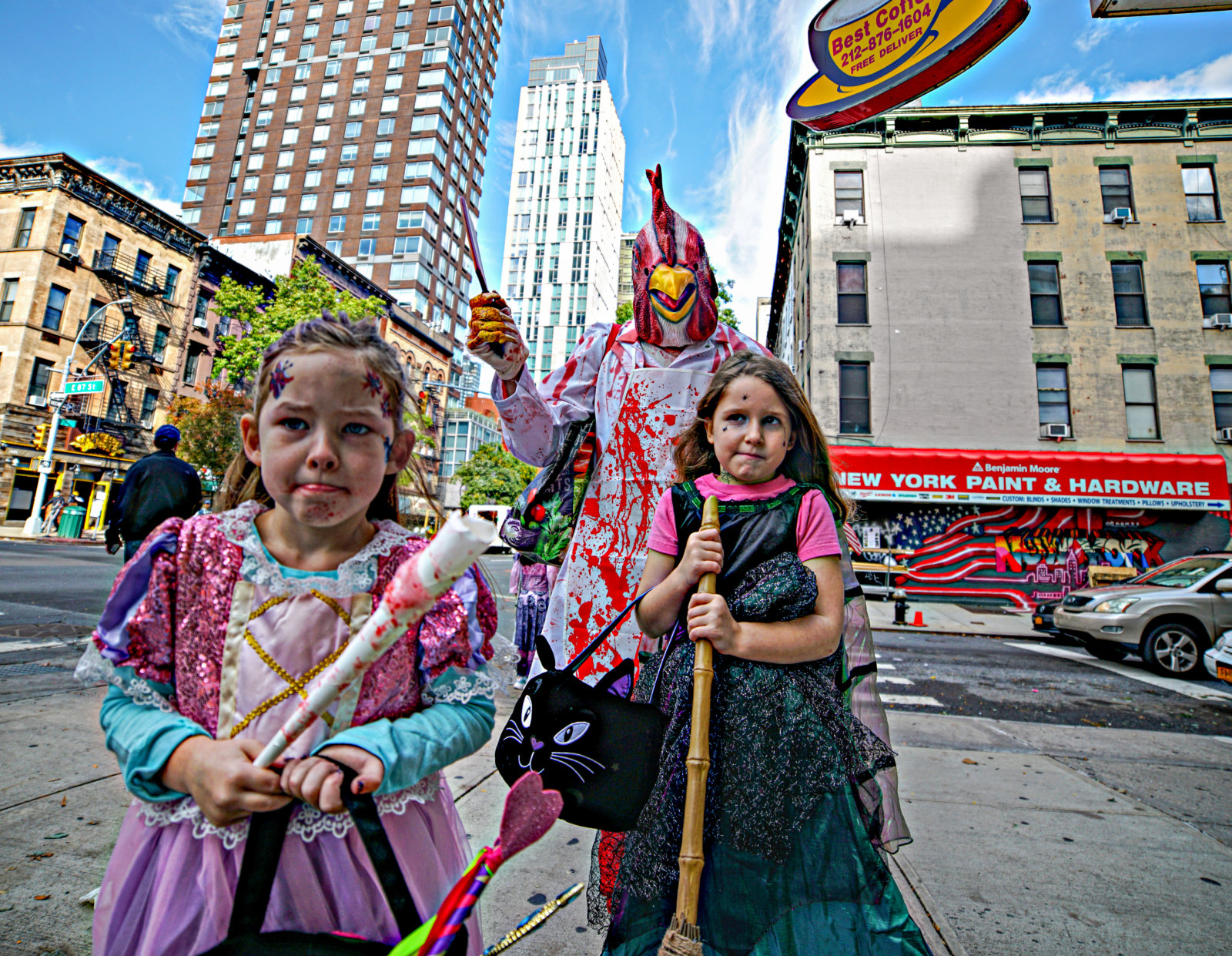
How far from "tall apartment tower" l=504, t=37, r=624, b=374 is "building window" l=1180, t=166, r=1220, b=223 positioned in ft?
189

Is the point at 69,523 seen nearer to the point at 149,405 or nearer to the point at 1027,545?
the point at 149,405

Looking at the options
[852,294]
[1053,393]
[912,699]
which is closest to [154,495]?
[912,699]

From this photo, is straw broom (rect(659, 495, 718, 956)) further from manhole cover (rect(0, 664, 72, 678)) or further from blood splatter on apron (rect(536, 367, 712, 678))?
manhole cover (rect(0, 664, 72, 678))

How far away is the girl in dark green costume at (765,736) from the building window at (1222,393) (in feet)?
68.6

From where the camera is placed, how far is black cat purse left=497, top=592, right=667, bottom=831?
134 centimetres

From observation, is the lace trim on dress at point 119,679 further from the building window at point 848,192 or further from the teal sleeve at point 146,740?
Result: the building window at point 848,192

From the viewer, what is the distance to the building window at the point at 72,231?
24.8m

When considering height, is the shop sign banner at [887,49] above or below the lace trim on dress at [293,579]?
above

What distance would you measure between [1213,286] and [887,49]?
2094cm

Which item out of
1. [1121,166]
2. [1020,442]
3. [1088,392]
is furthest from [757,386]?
[1121,166]

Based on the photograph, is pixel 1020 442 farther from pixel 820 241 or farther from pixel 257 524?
pixel 257 524

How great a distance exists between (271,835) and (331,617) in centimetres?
34

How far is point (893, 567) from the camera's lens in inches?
659

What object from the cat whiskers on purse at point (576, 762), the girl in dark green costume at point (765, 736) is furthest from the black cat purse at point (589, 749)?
the girl in dark green costume at point (765, 736)
